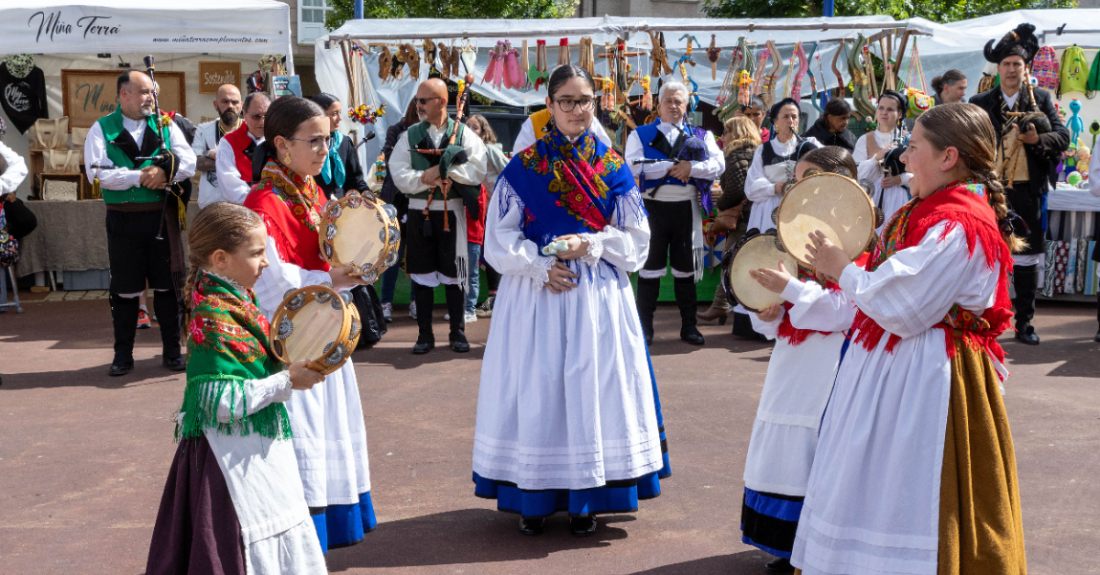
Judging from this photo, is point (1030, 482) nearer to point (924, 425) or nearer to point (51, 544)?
point (924, 425)

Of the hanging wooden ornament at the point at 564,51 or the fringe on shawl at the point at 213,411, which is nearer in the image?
the fringe on shawl at the point at 213,411

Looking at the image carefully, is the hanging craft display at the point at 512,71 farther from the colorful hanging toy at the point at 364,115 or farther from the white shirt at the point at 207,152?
the white shirt at the point at 207,152

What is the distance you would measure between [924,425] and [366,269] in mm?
1827

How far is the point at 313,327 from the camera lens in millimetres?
2842

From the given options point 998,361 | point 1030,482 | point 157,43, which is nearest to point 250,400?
point 998,361

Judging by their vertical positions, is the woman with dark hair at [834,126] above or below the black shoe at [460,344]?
above

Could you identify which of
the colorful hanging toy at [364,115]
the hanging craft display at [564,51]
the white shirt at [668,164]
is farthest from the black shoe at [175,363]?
the hanging craft display at [564,51]

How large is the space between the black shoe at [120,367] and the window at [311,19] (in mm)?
16163

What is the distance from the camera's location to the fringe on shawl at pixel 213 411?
2.69m

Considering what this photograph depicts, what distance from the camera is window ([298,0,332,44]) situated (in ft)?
73.5

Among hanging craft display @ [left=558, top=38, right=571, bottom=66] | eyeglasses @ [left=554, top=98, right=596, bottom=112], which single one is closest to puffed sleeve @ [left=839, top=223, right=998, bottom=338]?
eyeglasses @ [left=554, top=98, right=596, bottom=112]

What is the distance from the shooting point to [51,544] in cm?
411

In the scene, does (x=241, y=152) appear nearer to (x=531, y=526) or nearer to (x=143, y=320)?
(x=143, y=320)

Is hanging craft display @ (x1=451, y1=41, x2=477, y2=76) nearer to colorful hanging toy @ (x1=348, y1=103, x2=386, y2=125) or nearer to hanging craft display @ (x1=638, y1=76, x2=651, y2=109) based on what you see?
colorful hanging toy @ (x1=348, y1=103, x2=386, y2=125)
